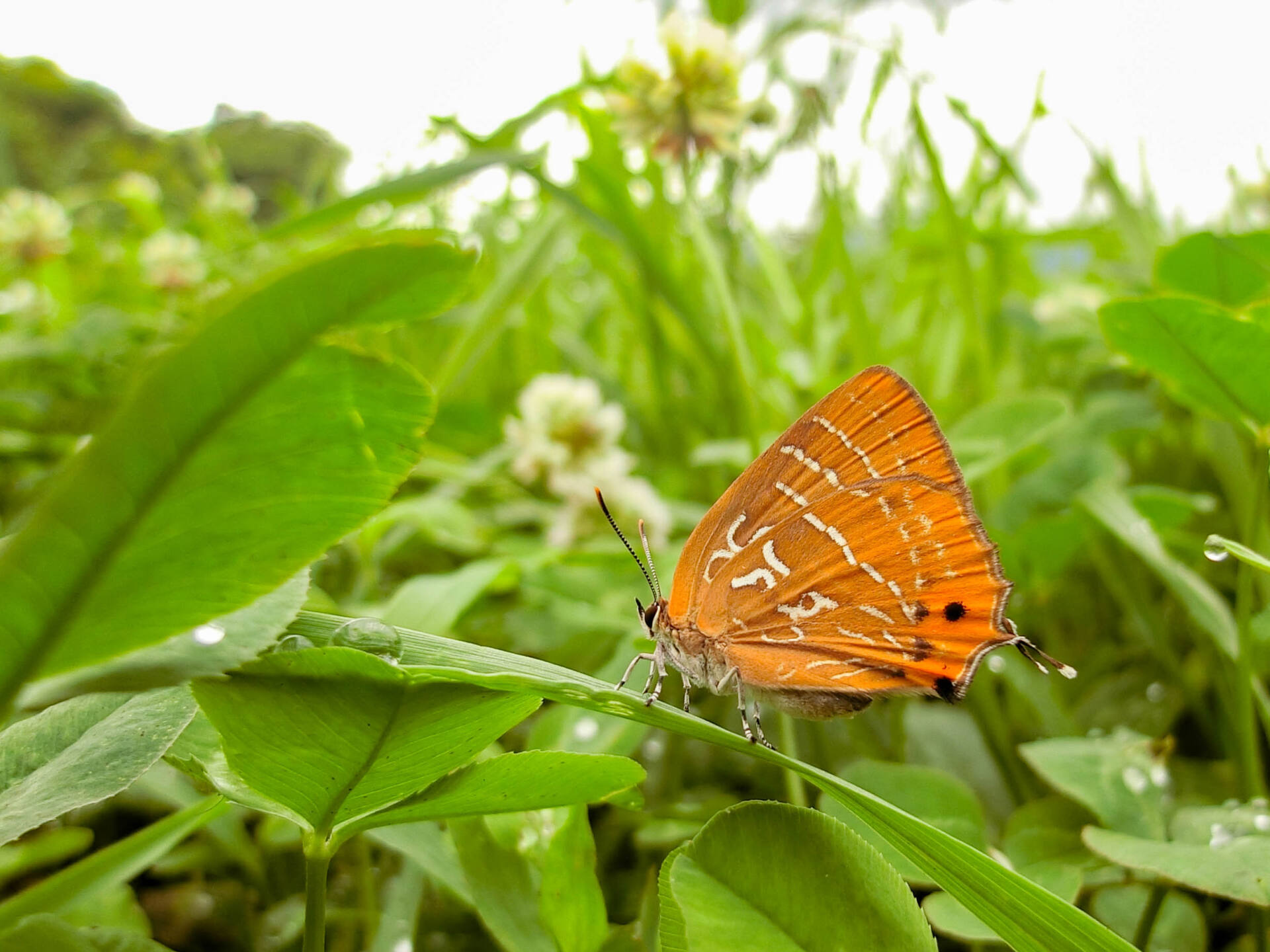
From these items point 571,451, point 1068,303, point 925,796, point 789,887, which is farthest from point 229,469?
point 1068,303

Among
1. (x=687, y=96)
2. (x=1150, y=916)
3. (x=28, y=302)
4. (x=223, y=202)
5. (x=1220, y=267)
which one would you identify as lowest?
(x=1150, y=916)

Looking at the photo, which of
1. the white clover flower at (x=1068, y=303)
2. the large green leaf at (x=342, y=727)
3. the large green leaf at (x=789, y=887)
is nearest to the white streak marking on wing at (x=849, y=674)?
the large green leaf at (x=789, y=887)

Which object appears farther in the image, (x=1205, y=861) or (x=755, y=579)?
(x=755, y=579)

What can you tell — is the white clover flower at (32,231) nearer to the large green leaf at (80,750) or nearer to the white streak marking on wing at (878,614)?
the large green leaf at (80,750)

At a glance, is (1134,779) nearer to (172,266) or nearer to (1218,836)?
(1218,836)

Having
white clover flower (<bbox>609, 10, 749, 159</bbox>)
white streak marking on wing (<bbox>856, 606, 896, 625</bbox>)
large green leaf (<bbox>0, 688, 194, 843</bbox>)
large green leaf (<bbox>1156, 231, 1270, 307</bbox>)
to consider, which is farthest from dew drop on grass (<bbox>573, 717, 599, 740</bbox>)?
white clover flower (<bbox>609, 10, 749, 159</bbox>)

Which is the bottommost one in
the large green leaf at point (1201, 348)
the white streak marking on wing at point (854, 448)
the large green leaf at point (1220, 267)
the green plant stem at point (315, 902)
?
the green plant stem at point (315, 902)

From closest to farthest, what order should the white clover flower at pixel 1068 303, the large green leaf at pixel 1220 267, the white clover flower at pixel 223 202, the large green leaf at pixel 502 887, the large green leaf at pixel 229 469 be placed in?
the large green leaf at pixel 229 469 → the large green leaf at pixel 502 887 → the large green leaf at pixel 1220 267 → the white clover flower at pixel 1068 303 → the white clover flower at pixel 223 202
